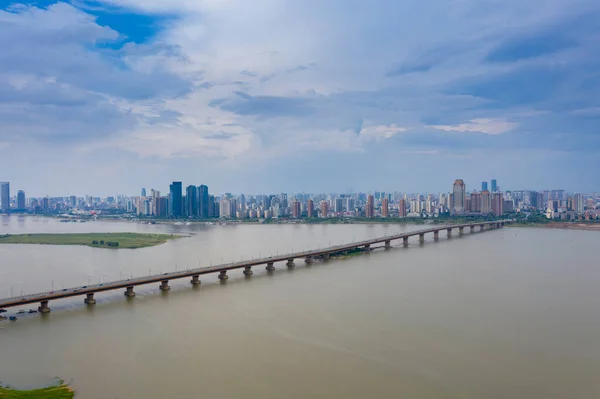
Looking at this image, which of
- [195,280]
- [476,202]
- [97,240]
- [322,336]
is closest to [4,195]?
[97,240]

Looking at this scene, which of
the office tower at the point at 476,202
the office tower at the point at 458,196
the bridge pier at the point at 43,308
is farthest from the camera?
the office tower at the point at 458,196

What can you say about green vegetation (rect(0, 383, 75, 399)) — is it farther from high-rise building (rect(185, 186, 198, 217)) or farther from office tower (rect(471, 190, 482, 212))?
office tower (rect(471, 190, 482, 212))

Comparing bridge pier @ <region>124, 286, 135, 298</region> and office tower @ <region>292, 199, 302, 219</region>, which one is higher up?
office tower @ <region>292, 199, 302, 219</region>

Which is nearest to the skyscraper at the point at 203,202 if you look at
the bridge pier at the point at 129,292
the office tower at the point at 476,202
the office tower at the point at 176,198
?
the office tower at the point at 176,198

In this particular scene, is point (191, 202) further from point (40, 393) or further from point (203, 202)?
point (40, 393)

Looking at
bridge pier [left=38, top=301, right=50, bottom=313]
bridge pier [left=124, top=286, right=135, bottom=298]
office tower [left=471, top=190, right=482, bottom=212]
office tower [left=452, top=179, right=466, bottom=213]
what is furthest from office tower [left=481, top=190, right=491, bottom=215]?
bridge pier [left=38, top=301, right=50, bottom=313]

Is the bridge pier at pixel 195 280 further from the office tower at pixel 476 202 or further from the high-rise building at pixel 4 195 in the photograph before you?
the high-rise building at pixel 4 195
